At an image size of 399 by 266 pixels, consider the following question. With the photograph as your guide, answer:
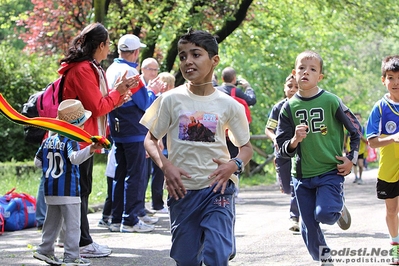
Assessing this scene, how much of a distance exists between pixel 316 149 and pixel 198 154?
1.57 meters

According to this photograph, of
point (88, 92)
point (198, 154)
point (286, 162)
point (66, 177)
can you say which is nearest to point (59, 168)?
point (66, 177)

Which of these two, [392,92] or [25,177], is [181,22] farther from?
[392,92]

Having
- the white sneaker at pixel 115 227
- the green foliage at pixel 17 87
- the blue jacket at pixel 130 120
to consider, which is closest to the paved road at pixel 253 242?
the white sneaker at pixel 115 227

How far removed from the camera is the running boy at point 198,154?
5.36 meters

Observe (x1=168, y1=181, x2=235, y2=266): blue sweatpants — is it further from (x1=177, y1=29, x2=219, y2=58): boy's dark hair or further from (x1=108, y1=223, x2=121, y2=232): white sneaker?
(x1=108, y1=223, x2=121, y2=232): white sneaker

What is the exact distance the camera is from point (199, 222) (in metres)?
5.48

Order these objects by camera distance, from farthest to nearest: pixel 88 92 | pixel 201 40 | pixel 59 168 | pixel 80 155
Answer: pixel 88 92, pixel 59 168, pixel 80 155, pixel 201 40

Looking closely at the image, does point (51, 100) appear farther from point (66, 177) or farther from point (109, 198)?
point (109, 198)

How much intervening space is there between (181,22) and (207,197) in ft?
46.9

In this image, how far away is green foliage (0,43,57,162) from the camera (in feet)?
71.9

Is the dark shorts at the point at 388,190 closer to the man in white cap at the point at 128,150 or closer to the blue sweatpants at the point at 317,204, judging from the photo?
the blue sweatpants at the point at 317,204

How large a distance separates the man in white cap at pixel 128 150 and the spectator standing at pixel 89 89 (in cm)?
153

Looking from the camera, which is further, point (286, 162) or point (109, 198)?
point (109, 198)

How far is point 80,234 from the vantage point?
744 centimetres
